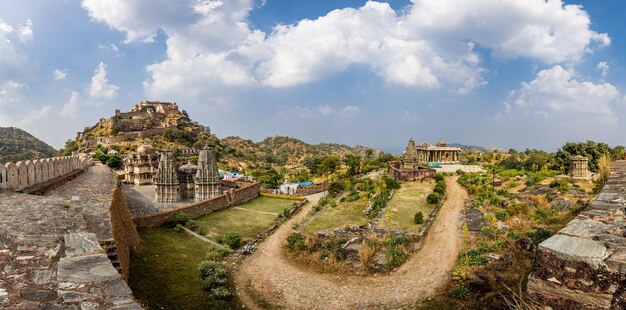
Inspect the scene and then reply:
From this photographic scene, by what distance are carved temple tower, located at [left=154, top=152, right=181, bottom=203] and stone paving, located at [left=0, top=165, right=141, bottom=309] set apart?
20.0 meters

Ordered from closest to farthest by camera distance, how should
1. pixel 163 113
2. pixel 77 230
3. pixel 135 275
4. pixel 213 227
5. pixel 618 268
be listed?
pixel 618 268 → pixel 77 230 → pixel 135 275 → pixel 213 227 → pixel 163 113

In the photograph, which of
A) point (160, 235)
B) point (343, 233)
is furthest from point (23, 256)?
point (343, 233)

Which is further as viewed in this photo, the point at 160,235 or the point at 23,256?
the point at 160,235

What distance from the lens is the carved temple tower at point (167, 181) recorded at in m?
29.1

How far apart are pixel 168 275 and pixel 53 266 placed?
881cm

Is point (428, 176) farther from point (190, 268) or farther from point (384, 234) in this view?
point (190, 268)

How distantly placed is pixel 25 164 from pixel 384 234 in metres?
16.2

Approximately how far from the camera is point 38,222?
8219 mm

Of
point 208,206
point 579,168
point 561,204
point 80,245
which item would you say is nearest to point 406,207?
point 561,204

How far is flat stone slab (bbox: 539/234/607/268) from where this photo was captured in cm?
427

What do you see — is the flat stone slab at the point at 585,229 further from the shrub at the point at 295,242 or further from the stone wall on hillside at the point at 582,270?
the shrub at the point at 295,242

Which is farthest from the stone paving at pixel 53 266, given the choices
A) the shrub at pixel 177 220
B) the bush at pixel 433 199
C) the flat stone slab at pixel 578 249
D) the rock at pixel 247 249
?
the bush at pixel 433 199

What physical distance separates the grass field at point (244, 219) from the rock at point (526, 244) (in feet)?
45.2

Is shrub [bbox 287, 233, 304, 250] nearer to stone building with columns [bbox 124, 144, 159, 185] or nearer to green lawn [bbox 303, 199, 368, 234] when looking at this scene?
green lawn [bbox 303, 199, 368, 234]
